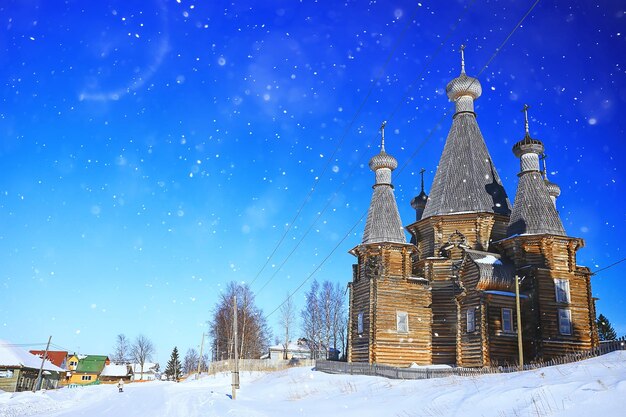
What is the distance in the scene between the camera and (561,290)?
2922 cm

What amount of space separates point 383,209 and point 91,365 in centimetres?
8400

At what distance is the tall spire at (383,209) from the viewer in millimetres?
33312

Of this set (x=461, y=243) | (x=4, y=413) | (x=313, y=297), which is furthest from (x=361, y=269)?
(x=313, y=297)

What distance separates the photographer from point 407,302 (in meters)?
31.5

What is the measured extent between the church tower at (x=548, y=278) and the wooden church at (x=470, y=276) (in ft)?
0.19

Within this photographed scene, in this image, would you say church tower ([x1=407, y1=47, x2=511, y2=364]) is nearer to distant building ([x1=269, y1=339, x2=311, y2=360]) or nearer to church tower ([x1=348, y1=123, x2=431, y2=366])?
church tower ([x1=348, y1=123, x2=431, y2=366])

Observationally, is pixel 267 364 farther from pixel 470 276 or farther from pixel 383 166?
pixel 470 276

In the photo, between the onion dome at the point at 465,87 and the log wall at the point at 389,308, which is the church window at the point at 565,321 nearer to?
A: the log wall at the point at 389,308

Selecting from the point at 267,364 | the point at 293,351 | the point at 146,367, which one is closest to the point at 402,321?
the point at 267,364

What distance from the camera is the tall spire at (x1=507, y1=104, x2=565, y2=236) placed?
3044cm

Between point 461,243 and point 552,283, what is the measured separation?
19.0 feet

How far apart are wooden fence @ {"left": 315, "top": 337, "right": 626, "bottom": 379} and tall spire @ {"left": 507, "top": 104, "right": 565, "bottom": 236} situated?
23.4 ft

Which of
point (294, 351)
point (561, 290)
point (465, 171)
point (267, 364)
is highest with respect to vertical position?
point (465, 171)

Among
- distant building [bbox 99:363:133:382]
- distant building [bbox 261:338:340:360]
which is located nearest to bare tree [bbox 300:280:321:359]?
distant building [bbox 261:338:340:360]
